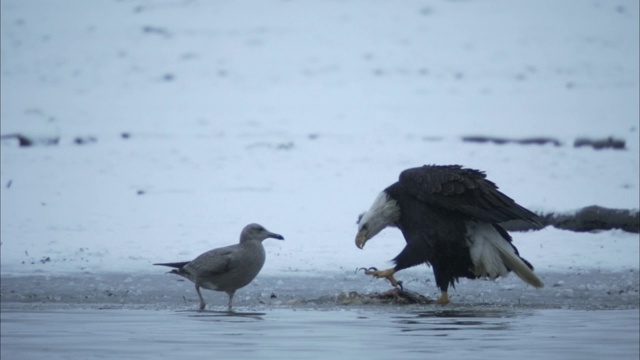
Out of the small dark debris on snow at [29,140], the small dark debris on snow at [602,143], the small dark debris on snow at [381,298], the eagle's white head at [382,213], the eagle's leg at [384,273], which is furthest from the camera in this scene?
the small dark debris on snow at [29,140]

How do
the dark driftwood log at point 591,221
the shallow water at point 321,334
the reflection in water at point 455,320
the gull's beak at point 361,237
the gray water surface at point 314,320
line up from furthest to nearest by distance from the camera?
the dark driftwood log at point 591,221, the gull's beak at point 361,237, the reflection in water at point 455,320, the gray water surface at point 314,320, the shallow water at point 321,334

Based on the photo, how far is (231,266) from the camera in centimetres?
931

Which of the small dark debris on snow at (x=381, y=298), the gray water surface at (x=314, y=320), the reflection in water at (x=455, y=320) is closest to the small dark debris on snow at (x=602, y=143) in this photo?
the gray water surface at (x=314, y=320)

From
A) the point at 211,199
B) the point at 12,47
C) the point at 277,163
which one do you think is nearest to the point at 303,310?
the point at 211,199

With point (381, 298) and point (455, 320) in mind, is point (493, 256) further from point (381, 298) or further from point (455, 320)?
point (455, 320)

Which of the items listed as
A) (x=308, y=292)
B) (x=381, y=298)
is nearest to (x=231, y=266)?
(x=308, y=292)

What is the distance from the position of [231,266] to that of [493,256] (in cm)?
189

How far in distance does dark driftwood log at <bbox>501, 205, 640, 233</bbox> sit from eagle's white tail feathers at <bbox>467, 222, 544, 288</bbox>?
119 inches

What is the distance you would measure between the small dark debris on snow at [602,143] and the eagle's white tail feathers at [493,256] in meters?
8.25

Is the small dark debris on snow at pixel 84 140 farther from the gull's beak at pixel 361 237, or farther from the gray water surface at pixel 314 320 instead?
the gull's beak at pixel 361 237

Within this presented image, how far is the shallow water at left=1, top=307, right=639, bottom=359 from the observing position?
6516 millimetres

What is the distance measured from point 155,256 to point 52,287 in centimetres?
177

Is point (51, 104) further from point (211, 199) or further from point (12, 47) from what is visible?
point (211, 199)

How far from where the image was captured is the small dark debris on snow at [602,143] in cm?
1747
